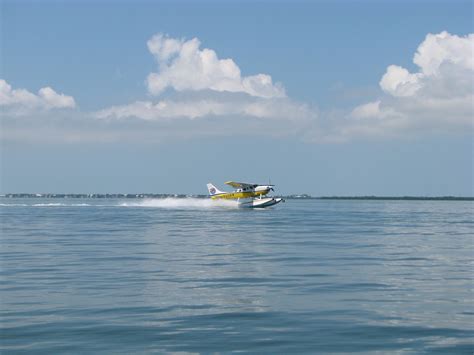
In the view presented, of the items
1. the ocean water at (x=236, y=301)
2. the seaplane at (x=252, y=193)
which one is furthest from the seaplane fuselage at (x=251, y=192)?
the ocean water at (x=236, y=301)

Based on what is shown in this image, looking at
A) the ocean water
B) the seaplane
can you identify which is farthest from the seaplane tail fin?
the ocean water

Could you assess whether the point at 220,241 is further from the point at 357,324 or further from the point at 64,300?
the point at 357,324

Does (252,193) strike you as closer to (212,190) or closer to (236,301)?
(212,190)

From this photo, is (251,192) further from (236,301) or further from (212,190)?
(236,301)

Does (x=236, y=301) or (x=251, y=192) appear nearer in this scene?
(x=236, y=301)

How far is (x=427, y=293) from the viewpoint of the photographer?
56.1 feet

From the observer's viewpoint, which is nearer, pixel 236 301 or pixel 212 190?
pixel 236 301

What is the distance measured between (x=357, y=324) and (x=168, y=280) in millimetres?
8115

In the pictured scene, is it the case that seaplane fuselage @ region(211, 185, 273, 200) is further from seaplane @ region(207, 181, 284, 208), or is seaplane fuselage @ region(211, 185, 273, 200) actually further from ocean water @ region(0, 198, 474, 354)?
ocean water @ region(0, 198, 474, 354)

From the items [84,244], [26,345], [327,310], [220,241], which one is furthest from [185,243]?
[26,345]

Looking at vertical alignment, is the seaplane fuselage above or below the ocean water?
above

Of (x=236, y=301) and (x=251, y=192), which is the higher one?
(x=251, y=192)

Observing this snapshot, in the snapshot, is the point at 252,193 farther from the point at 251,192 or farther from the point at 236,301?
the point at 236,301

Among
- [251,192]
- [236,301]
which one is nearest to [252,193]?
[251,192]
